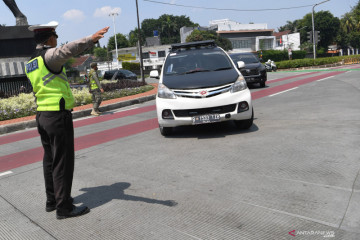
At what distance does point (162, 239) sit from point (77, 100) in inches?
482

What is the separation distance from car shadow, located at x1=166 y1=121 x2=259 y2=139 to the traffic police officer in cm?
360

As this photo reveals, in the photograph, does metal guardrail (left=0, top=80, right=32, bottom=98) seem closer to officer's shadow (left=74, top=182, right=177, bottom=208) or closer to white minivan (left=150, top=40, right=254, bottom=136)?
white minivan (left=150, top=40, right=254, bottom=136)

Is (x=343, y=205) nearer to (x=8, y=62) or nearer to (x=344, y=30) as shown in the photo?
(x=8, y=62)

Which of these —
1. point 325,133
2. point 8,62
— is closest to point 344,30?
point 8,62

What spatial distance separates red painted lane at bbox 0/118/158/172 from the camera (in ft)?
20.2

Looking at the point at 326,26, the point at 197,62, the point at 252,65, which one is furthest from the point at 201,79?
the point at 326,26

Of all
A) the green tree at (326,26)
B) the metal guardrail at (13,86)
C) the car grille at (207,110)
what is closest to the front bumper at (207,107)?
the car grille at (207,110)

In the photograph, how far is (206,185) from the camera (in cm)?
405

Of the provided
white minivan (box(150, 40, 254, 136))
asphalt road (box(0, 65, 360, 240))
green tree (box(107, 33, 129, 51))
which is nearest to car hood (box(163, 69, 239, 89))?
white minivan (box(150, 40, 254, 136))

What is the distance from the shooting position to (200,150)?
18.8ft

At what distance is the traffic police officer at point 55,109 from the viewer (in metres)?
3.33

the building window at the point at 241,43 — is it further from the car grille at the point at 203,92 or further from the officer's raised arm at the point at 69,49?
the officer's raised arm at the point at 69,49

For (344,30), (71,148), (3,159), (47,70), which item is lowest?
(3,159)

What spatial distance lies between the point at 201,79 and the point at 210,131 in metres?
1.18
